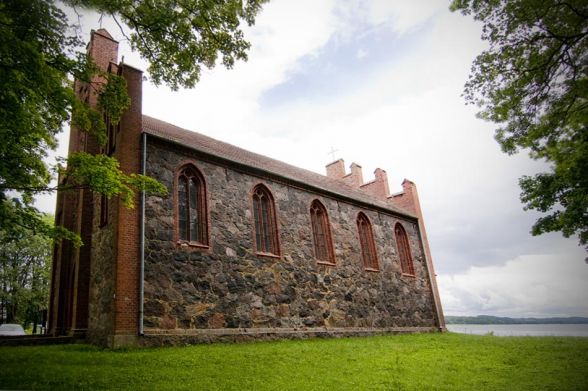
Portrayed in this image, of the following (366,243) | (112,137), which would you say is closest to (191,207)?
(112,137)

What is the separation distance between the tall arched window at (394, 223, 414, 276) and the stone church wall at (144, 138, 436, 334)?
7.11 feet

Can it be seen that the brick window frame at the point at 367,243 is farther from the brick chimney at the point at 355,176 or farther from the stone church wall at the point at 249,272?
the brick chimney at the point at 355,176

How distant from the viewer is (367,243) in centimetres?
2070

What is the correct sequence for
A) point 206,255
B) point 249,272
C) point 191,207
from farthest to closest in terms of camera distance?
point 249,272 < point 191,207 < point 206,255

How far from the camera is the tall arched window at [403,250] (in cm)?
2292

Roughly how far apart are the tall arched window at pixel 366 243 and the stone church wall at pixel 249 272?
44 cm

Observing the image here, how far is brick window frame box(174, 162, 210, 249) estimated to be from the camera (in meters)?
12.7

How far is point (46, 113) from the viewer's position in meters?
9.16

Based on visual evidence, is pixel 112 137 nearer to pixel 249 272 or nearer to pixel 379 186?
pixel 249 272

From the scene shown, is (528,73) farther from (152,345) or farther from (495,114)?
(152,345)

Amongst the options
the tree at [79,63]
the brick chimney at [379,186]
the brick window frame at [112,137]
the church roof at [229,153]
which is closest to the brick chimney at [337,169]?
the brick chimney at [379,186]

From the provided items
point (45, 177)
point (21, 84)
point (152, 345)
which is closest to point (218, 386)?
point (152, 345)

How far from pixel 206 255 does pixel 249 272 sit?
189 cm

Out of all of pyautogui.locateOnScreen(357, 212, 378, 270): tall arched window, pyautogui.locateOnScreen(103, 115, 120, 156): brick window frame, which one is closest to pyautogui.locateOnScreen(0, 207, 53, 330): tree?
pyautogui.locateOnScreen(103, 115, 120, 156): brick window frame
